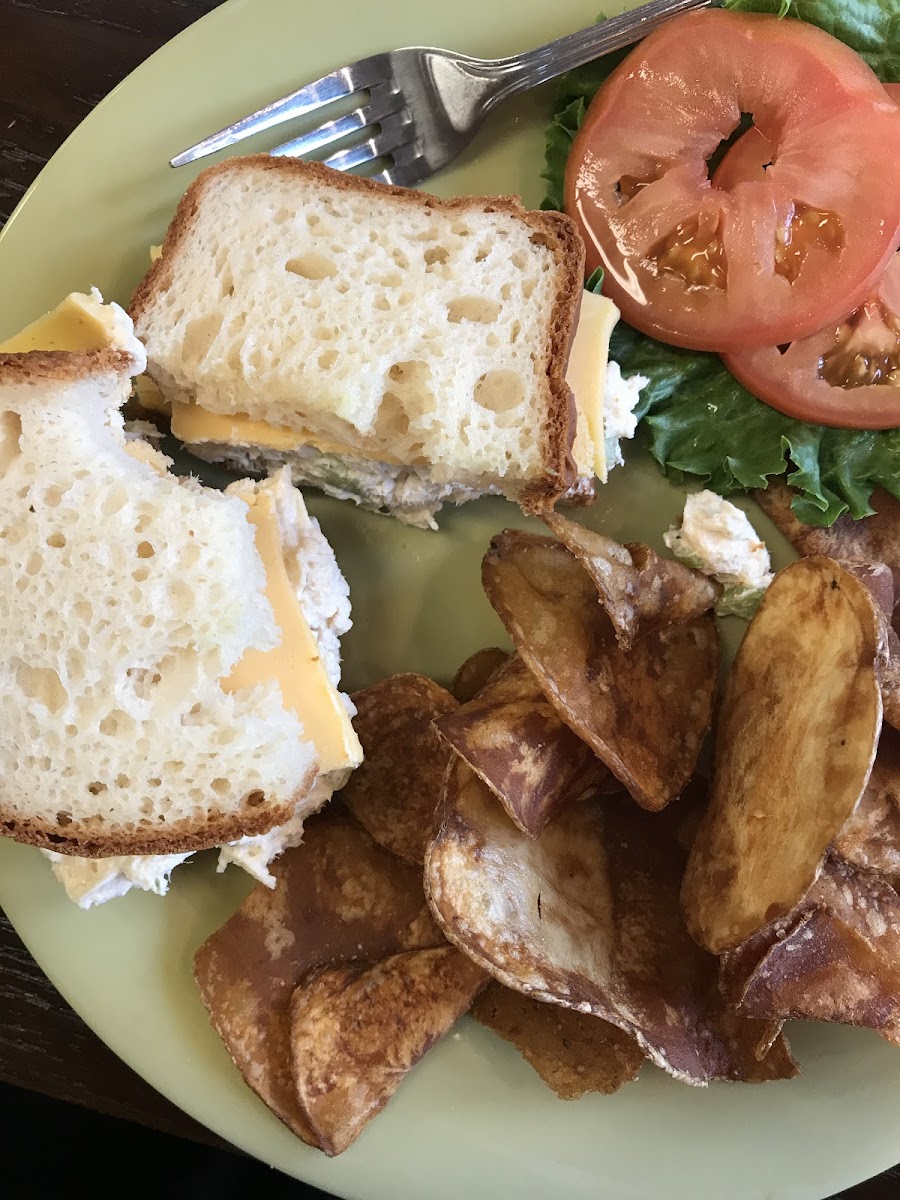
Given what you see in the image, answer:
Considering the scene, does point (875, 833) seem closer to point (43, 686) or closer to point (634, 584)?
point (634, 584)

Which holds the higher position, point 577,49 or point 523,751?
point 577,49

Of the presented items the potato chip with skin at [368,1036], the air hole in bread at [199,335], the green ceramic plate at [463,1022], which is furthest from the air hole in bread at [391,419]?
the potato chip with skin at [368,1036]

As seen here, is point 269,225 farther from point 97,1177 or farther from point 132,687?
point 97,1177

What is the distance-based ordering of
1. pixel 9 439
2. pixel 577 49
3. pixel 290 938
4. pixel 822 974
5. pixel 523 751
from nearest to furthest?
pixel 822 974 < pixel 523 751 < pixel 9 439 < pixel 290 938 < pixel 577 49

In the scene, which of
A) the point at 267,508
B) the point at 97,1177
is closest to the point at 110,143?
the point at 267,508

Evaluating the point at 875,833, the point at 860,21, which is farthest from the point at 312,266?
the point at 875,833
